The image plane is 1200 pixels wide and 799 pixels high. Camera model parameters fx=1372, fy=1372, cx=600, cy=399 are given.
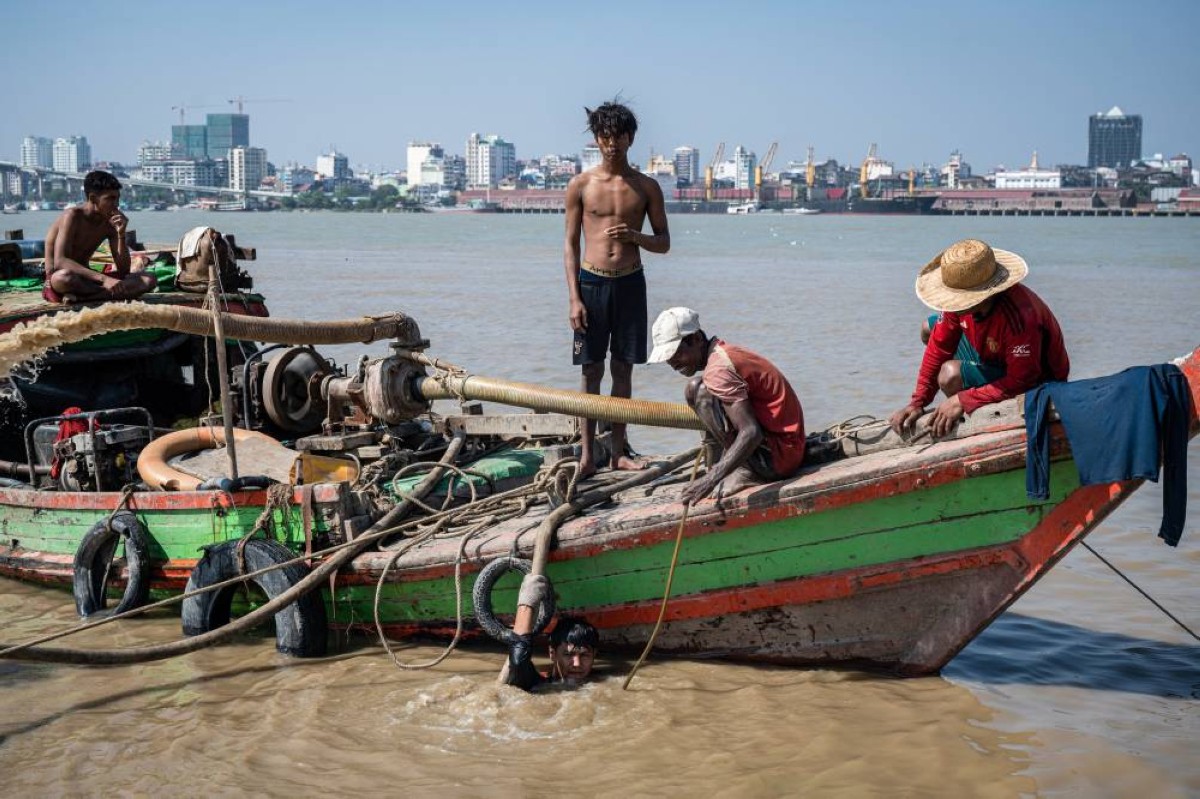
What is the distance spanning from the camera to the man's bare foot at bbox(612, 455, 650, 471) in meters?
8.00

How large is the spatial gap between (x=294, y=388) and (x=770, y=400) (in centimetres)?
382

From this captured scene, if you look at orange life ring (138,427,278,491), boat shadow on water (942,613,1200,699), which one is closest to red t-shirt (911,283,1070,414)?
boat shadow on water (942,613,1200,699)

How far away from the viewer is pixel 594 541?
261 inches

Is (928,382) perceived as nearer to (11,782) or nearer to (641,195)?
(641,195)

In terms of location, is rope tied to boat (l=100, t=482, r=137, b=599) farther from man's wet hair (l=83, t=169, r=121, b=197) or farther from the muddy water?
man's wet hair (l=83, t=169, r=121, b=197)

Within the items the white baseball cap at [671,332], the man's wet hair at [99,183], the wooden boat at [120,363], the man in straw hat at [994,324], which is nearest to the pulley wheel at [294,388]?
the wooden boat at [120,363]

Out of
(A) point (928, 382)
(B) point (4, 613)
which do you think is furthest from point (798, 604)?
(B) point (4, 613)

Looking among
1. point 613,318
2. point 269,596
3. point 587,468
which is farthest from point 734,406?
point 269,596

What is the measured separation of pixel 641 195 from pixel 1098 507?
3.04 metres

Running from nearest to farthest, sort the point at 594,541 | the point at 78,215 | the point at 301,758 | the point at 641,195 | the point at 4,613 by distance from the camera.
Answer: the point at 301,758 → the point at 594,541 → the point at 641,195 → the point at 4,613 → the point at 78,215

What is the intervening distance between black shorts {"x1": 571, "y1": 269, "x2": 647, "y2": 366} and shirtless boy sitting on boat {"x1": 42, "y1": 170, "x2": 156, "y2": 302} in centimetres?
341

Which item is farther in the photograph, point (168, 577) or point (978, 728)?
point (168, 577)

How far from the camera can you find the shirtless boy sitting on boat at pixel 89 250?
9.12m

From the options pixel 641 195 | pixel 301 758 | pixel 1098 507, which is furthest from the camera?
pixel 641 195
